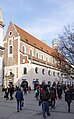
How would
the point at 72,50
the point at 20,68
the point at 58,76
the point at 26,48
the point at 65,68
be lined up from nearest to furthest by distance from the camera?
the point at 72,50
the point at 65,68
the point at 20,68
the point at 26,48
the point at 58,76

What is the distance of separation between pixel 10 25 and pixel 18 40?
17.4ft

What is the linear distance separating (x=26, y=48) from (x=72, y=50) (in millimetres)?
28670

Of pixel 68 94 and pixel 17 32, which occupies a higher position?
pixel 17 32

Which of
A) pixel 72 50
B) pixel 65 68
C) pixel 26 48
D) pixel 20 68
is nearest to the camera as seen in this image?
pixel 72 50

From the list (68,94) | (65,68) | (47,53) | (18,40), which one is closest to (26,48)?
(18,40)

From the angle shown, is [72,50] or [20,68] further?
[20,68]

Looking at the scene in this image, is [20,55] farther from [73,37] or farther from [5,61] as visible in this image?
[73,37]

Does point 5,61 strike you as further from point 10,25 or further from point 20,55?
A: point 10,25

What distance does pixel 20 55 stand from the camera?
52656 millimetres

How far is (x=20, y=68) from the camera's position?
51.9m

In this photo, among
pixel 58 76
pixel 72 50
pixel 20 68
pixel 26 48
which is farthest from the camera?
pixel 58 76

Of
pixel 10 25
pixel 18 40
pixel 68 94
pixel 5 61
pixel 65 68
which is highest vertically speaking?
pixel 10 25

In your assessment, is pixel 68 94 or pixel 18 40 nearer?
pixel 68 94

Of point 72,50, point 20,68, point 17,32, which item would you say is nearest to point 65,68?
point 72,50
